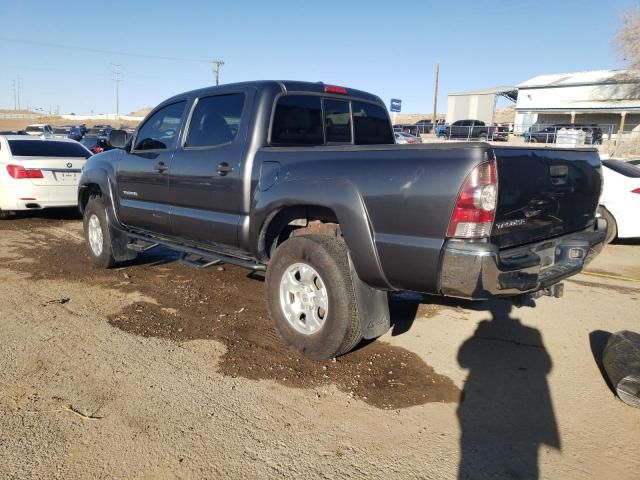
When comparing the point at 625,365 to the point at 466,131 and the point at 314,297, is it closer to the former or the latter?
→ the point at 314,297

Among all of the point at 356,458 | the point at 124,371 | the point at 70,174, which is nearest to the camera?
the point at 356,458

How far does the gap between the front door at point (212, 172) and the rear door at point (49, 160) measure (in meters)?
5.27

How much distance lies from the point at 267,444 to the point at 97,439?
0.92 m

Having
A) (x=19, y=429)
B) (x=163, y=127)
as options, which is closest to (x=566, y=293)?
(x=163, y=127)

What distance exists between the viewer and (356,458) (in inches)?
104

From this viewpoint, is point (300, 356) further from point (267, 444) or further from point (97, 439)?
point (97, 439)

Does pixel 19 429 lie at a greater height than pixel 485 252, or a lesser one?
lesser

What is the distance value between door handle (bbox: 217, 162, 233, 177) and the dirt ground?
133cm

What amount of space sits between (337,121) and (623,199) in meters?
5.41

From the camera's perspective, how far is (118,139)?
19.0 ft

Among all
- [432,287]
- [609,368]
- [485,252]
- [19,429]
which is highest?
[485,252]

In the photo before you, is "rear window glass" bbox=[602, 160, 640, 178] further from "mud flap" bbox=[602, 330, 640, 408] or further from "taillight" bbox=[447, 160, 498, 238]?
"taillight" bbox=[447, 160, 498, 238]

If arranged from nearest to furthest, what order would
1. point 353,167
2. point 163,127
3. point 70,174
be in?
point 353,167 → point 163,127 → point 70,174

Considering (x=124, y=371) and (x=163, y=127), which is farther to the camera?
(x=163, y=127)
